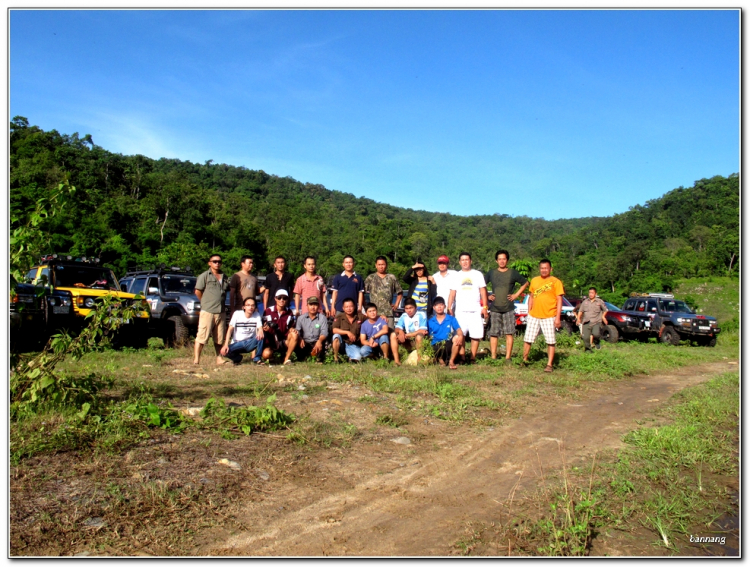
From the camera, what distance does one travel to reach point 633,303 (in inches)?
798

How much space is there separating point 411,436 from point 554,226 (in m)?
135

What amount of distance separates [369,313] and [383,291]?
2.28ft

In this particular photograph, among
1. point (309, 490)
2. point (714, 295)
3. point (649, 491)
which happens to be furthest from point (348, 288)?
point (714, 295)

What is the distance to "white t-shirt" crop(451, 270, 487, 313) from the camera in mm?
Answer: 9539

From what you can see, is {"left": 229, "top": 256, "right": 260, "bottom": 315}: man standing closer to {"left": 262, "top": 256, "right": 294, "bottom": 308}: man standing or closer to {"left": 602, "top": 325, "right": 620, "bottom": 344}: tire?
{"left": 262, "top": 256, "right": 294, "bottom": 308}: man standing

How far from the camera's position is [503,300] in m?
9.70

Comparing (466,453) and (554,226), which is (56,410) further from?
(554,226)

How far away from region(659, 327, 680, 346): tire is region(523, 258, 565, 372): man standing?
11057 mm

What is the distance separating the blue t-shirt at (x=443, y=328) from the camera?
9.20m

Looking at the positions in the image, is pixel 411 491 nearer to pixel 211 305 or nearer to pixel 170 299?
pixel 211 305

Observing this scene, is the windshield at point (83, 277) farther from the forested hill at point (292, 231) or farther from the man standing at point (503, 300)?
the forested hill at point (292, 231)

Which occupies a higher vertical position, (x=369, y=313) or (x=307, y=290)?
(x=307, y=290)

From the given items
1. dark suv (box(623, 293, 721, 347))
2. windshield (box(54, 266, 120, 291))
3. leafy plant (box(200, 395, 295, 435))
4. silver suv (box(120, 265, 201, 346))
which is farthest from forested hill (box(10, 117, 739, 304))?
leafy plant (box(200, 395, 295, 435))

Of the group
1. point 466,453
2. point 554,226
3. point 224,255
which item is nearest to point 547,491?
point 466,453
